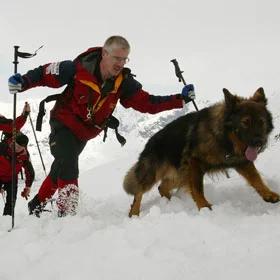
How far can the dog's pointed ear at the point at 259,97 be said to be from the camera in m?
5.41

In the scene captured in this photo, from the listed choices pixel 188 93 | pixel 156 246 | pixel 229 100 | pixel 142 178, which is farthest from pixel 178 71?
pixel 156 246

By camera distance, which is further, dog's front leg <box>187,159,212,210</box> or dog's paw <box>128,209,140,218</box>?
dog's paw <box>128,209,140,218</box>

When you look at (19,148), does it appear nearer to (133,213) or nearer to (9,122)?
(9,122)

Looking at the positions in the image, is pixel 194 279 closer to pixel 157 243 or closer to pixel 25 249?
pixel 157 243

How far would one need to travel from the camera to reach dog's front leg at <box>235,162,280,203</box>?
17.7 ft

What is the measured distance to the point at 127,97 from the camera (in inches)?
262

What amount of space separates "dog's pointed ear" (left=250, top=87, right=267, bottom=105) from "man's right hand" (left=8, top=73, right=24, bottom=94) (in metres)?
3.18

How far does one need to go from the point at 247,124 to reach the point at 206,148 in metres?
0.75

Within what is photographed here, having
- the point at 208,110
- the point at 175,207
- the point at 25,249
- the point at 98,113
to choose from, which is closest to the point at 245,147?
the point at 208,110

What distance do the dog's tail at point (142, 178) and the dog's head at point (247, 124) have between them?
5.55 feet

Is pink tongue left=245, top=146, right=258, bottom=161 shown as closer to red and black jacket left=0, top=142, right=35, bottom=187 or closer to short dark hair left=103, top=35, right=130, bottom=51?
short dark hair left=103, top=35, right=130, bottom=51

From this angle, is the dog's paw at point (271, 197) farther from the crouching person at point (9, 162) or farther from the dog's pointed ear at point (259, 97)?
the crouching person at point (9, 162)

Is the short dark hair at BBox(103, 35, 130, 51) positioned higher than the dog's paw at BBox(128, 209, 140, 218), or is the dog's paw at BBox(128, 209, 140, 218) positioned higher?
the short dark hair at BBox(103, 35, 130, 51)

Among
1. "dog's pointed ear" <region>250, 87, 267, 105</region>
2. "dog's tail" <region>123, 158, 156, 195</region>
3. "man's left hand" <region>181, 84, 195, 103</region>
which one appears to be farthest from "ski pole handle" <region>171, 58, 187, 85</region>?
"dog's pointed ear" <region>250, 87, 267, 105</region>
